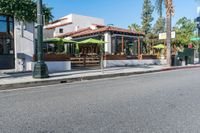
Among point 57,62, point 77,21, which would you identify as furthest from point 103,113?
point 77,21

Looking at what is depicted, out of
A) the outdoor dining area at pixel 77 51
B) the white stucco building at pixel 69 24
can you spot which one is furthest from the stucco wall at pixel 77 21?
the outdoor dining area at pixel 77 51

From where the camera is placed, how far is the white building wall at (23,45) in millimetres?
20406

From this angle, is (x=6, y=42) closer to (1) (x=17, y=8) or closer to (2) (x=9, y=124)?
(1) (x=17, y=8)

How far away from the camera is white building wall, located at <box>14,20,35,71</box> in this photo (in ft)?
66.9

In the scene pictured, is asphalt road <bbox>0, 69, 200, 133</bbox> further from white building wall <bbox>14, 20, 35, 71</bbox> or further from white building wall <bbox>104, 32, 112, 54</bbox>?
white building wall <bbox>104, 32, 112, 54</bbox>

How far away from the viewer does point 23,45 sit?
68.2 feet

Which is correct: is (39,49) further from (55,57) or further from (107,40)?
(107,40)

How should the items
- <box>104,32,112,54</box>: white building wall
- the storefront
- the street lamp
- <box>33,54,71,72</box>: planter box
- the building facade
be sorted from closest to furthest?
the street lamp
<box>33,54,71,72</box>: planter box
the building facade
the storefront
<box>104,32,112,54</box>: white building wall

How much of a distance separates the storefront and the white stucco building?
1801 centimetres

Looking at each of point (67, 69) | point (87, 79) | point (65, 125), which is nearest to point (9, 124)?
point (65, 125)

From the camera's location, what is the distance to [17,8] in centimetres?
1527

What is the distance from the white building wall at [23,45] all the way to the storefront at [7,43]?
77 cm

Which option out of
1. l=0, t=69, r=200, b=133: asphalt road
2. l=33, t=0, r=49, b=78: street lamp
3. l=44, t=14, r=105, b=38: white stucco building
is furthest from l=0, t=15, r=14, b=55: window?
l=44, t=14, r=105, b=38: white stucco building

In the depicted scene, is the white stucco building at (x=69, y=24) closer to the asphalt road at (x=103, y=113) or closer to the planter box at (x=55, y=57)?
the planter box at (x=55, y=57)
